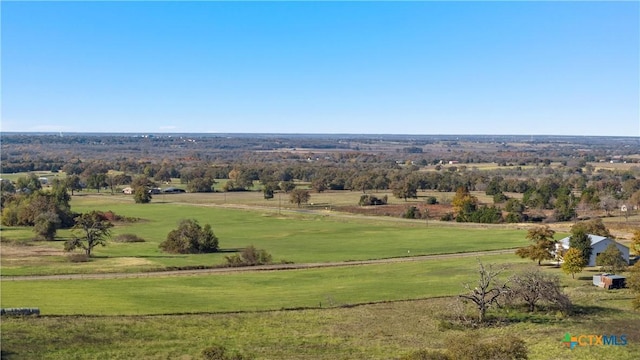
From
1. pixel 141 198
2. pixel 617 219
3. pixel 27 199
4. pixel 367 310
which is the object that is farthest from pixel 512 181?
pixel 367 310

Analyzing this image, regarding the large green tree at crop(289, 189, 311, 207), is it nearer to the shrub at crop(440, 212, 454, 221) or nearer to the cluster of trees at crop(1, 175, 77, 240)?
the shrub at crop(440, 212, 454, 221)

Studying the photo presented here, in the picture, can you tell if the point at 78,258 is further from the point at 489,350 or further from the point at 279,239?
the point at 489,350

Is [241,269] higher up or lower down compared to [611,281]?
lower down

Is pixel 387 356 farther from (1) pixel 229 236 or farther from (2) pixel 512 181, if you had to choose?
(2) pixel 512 181

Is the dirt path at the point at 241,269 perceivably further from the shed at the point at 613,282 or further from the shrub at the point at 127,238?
the shrub at the point at 127,238

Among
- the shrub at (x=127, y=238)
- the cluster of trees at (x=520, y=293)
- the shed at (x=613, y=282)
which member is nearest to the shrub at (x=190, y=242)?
the shrub at (x=127, y=238)

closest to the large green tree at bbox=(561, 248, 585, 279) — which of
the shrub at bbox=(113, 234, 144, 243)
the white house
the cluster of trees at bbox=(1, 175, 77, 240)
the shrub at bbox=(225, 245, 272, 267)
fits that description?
the white house

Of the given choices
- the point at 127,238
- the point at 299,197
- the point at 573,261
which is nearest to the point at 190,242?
the point at 127,238
